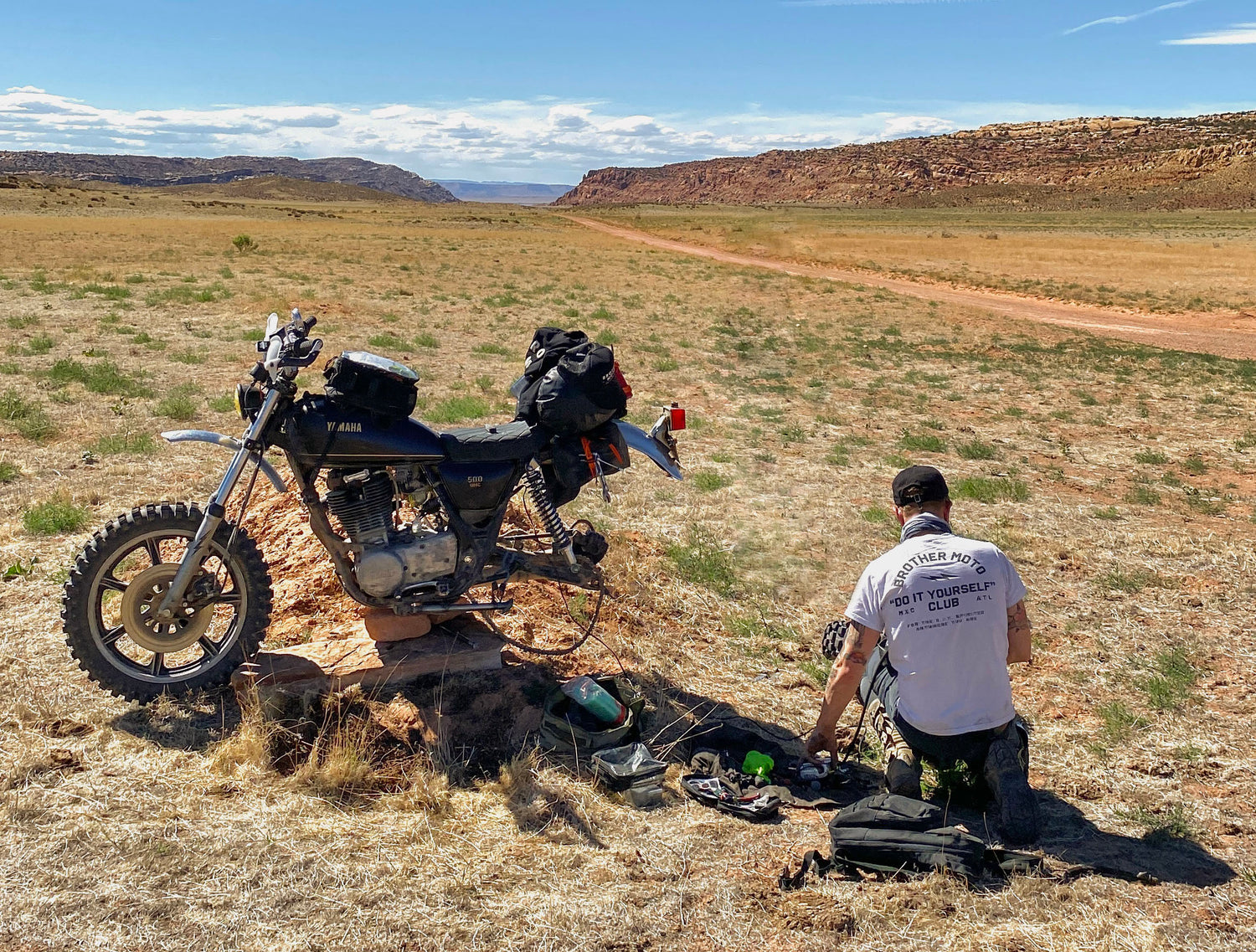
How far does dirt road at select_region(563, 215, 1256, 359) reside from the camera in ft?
70.0

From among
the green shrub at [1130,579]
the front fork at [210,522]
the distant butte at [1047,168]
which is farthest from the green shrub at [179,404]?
the distant butte at [1047,168]

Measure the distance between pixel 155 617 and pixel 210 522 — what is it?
505mm

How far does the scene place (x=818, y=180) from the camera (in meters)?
155

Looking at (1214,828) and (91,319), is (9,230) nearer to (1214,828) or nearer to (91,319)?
(91,319)

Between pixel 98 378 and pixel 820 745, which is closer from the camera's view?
pixel 820 745

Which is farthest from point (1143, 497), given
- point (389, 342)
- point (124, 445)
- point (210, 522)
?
point (389, 342)

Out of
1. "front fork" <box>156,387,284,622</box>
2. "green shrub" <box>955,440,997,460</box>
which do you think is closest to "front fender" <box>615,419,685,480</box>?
"front fork" <box>156,387,284,622</box>

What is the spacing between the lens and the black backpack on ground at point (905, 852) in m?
3.50

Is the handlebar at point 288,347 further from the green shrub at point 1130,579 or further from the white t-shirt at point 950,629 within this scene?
the green shrub at point 1130,579

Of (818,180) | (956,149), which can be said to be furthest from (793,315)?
(818,180)

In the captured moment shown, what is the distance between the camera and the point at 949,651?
12.9ft

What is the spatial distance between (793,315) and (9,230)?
37627 millimetres

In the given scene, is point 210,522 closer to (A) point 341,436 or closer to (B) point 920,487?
(A) point 341,436

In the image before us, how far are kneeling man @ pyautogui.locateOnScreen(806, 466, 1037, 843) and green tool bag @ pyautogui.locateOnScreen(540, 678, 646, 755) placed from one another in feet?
3.61
